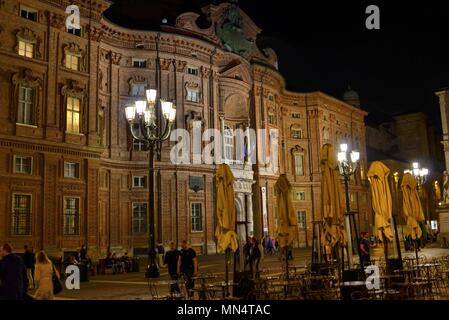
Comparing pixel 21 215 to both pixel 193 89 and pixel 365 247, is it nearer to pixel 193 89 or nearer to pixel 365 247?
pixel 365 247

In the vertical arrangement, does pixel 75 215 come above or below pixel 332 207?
above

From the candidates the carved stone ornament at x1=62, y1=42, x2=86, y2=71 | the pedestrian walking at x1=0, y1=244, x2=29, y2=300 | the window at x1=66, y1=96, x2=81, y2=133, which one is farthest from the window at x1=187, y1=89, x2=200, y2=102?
the pedestrian walking at x1=0, y1=244, x2=29, y2=300

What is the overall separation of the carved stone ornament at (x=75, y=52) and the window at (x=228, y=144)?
16541mm

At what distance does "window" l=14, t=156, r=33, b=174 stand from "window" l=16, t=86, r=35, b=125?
2.05 metres

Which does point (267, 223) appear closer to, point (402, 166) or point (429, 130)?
point (402, 166)

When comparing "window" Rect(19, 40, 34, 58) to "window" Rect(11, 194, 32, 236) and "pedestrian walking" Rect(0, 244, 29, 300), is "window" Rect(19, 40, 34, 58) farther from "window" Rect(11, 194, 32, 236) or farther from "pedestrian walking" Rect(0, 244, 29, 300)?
"pedestrian walking" Rect(0, 244, 29, 300)

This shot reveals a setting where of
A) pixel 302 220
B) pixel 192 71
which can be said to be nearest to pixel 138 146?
Result: pixel 192 71

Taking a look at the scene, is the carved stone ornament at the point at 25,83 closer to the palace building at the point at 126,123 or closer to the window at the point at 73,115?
the palace building at the point at 126,123

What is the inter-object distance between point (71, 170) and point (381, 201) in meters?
19.3

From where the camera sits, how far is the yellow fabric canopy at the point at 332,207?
16.3 metres

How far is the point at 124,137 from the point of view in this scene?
37.8 m

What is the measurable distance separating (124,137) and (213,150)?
7890 millimetres

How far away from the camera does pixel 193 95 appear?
4109cm
